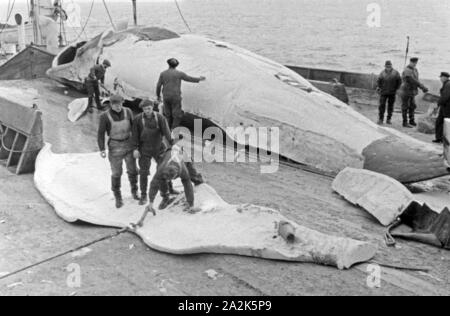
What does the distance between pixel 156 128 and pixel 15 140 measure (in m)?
4.58

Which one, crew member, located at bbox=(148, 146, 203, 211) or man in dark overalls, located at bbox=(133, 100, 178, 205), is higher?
man in dark overalls, located at bbox=(133, 100, 178, 205)

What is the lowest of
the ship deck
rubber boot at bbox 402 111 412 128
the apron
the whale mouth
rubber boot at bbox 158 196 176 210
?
rubber boot at bbox 402 111 412 128

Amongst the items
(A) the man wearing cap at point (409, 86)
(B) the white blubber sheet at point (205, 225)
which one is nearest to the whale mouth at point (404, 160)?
(B) the white blubber sheet at point (205, 225)

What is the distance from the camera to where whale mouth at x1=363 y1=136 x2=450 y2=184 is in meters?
8.22

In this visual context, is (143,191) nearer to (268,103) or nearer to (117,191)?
(117,191)

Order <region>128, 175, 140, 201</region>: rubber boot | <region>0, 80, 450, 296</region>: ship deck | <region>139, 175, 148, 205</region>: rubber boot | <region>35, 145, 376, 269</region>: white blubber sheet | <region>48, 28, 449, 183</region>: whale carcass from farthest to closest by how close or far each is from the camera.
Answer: <region>48, 28, 449, 183</region>: whale carcass, <region>128, 175, 140, 201</region>: rubber boot, <region>139, 175, 148, 205</region>: rubber boot, <region>35, 145, 376, 269</region>: white blubber sheet, <region>0, 80, 450, 296</region>: ship deck

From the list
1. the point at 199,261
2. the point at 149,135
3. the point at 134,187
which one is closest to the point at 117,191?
the point at 134,187

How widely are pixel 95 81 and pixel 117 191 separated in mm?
6151

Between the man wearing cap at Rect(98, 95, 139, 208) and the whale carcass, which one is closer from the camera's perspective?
the man wearing cap at Rect(98, 95, 139, 208)

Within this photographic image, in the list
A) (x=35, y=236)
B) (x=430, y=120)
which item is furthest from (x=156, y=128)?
(x=430, y=120)

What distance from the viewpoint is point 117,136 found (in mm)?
7422

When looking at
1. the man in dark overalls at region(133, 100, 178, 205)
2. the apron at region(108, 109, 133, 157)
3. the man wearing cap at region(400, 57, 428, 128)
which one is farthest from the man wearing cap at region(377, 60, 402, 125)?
the apron at region(108, 109, 133, 157)

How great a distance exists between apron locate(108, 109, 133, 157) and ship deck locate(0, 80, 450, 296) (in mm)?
1141

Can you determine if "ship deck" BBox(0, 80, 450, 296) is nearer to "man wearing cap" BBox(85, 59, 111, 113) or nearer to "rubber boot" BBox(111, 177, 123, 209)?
"rubber boot" BBox(111, 177, 123, 209)
